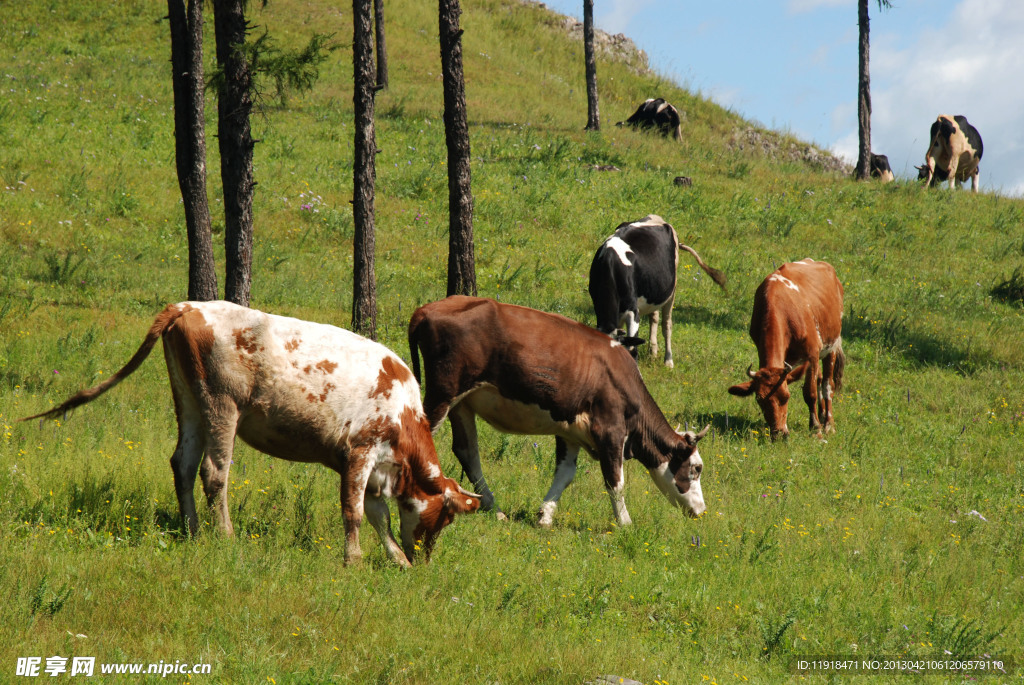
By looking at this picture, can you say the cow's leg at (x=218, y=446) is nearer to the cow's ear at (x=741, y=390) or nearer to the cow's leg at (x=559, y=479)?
the cow's leg at (x=559, y=479)

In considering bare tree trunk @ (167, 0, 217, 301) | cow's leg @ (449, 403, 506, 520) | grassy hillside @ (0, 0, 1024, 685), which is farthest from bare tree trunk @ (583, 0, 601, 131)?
cow's leg @ (449, 403, 506, 520)

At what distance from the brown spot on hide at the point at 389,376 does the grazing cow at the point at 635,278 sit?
6348mm

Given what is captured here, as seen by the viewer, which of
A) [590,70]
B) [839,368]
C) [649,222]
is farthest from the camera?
[590,70]

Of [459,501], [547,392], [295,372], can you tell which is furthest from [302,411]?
[547,392]

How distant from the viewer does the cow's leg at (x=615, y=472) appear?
819cm

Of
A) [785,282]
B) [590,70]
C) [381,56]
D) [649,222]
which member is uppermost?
[381,56]

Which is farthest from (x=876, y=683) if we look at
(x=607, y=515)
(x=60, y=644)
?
(x=60, y=644)

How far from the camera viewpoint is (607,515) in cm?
853

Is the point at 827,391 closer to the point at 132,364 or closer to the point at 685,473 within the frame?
the point at 685,473

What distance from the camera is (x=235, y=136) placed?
11.2 metres

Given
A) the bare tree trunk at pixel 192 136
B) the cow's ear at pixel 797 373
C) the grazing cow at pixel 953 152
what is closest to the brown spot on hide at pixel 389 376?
the cow's ear at pixel 797 373

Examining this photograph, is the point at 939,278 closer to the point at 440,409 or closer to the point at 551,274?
the point at 551,274

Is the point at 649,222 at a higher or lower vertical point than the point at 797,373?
higher

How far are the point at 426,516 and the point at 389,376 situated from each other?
1.16 meters
